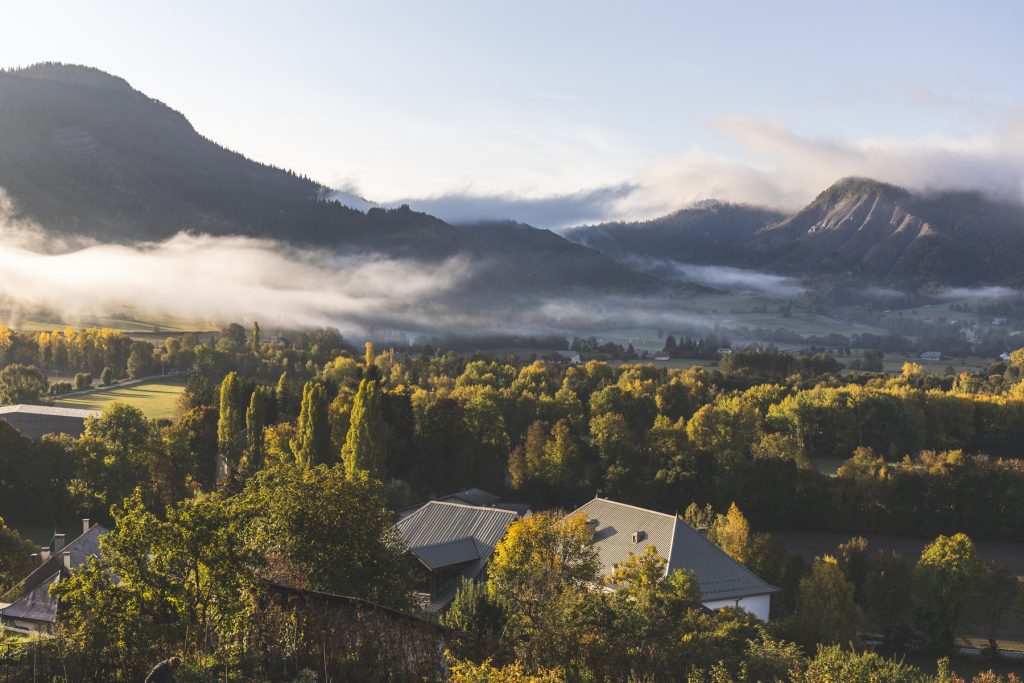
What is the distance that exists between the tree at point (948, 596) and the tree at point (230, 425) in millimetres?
52085

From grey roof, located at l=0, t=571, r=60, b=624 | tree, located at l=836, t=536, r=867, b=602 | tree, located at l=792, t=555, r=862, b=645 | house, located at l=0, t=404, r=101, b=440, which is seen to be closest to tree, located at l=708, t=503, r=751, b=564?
tree, located at l=792, t=555, r=862, b=645

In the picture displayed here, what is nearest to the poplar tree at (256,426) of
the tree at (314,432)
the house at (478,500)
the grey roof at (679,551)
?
the tree at (314,432)

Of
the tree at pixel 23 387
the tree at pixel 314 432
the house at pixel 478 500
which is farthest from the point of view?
the tree at pixel 23 387

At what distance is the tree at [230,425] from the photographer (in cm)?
8006

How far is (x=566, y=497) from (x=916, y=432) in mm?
43601

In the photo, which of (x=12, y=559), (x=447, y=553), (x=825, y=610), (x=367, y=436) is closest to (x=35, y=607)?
(x=12, y=559)

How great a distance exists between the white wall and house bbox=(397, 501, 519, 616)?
35.9 feet

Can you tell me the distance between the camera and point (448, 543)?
1951 inches

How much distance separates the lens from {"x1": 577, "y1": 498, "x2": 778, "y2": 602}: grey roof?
156 feet

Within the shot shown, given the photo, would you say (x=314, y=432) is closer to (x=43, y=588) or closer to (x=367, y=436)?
(x=367, y=436)

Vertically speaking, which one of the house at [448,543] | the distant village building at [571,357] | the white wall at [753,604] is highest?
the distant village building at [571,357]

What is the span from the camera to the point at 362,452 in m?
70.6

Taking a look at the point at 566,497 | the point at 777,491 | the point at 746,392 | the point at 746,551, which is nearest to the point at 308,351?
the point at 746,392

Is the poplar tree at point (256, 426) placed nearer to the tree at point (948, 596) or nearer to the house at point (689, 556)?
the house at point (689, 556)
